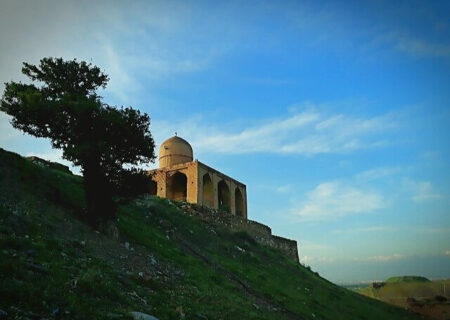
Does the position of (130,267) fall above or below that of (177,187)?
below

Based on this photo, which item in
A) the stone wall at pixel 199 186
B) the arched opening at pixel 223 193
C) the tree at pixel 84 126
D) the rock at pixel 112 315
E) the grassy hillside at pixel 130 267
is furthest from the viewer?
the arched opening at pixel 223 193

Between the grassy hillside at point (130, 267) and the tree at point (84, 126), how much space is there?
1939 millimetres

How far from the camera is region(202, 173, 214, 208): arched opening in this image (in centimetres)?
4375

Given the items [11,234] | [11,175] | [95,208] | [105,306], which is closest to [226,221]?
[95,208]

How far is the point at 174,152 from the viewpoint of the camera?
1874 inches

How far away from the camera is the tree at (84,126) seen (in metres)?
18.5

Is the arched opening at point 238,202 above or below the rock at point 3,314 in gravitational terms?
above

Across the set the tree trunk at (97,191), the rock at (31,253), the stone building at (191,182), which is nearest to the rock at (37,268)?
the rock at (31,253)

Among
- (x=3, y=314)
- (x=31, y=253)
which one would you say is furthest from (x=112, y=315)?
(x=31, y=253)

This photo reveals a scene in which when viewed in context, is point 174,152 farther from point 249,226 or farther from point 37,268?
point 37,268

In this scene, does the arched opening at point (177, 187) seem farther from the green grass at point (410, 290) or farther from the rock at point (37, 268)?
the green grass at point (410, 290)

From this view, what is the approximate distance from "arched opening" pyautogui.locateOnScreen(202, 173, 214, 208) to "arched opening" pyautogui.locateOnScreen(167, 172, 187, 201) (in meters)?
2.68

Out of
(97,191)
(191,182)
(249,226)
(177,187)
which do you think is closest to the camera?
(97,191)

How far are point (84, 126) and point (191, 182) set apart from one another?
23130 mm
